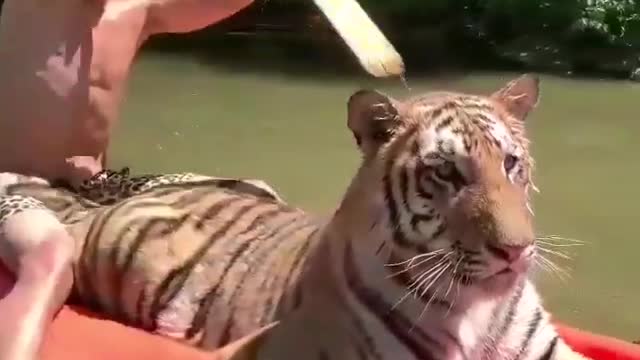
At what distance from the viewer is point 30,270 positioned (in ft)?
4.25

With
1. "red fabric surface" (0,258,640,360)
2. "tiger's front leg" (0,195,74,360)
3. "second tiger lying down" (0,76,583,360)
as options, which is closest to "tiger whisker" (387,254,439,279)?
"second tiger lying down" (0,76,583,360)

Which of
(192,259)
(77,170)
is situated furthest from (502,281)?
(77,170)

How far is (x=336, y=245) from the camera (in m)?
1.01

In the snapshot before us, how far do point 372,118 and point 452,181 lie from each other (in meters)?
0.10

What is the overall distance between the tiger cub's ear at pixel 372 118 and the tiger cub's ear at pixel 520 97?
0.11 m

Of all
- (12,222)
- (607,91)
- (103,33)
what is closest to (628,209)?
(607,91)

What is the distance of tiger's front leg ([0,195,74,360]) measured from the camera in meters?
1.21

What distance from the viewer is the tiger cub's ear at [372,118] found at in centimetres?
97

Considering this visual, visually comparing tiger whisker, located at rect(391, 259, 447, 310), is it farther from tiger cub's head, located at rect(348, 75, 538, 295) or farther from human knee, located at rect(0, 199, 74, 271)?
human knee, located at rect(0, 199, 74, 271)

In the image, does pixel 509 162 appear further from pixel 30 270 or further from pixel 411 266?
pixel 30 270

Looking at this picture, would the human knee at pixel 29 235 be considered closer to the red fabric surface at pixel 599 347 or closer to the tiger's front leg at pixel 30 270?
the tiger's front leg at pixel 30 270

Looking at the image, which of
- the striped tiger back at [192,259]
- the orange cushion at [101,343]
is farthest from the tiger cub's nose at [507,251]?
the orange cushion at [101,343]

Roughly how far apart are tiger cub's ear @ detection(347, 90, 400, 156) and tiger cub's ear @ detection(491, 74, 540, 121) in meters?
0.11

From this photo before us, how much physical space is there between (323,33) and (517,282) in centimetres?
356
